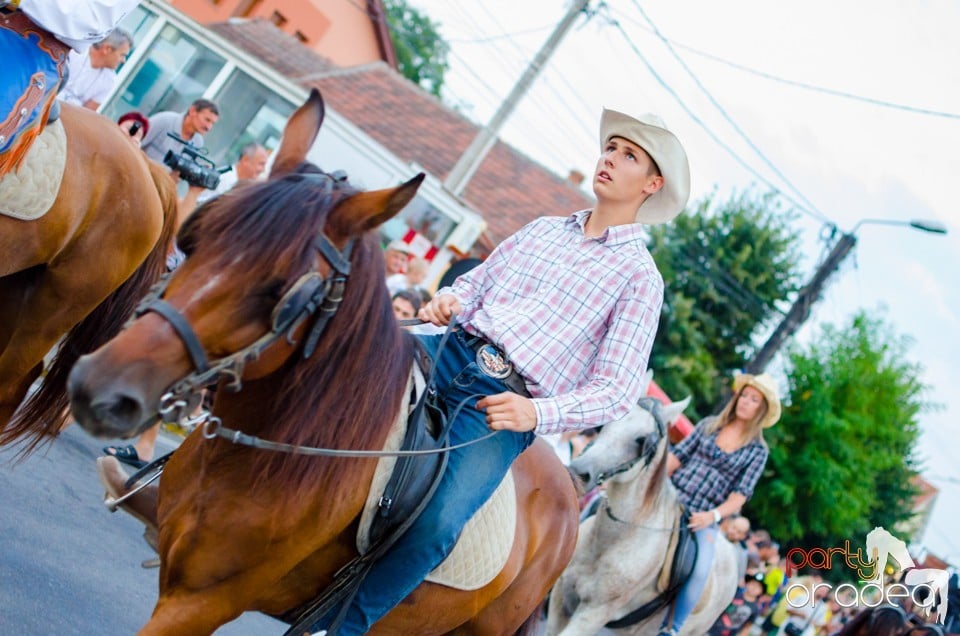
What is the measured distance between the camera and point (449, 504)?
3461 mm

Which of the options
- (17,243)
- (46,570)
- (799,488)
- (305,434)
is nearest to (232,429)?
(305,434)

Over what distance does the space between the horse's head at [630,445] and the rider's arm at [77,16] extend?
3.88 metres

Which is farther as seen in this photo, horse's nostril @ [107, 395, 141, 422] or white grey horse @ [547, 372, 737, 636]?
white grey horse @ [547, 372, 737, 636]

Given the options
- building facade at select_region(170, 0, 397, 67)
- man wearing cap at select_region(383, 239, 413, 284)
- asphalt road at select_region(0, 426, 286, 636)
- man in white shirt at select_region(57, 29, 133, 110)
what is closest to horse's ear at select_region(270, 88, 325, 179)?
asphalt road at select_region(0, 426, 286, 636)

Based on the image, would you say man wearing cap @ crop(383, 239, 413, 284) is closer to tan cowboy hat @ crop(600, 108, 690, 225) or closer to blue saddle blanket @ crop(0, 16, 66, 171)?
tan cowboy hat @ crop(600, 108, 690, 225)

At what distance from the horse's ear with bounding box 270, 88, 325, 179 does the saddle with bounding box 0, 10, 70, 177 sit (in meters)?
1.50

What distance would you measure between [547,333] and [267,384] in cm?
123

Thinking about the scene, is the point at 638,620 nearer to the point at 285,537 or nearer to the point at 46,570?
the point at 46,570

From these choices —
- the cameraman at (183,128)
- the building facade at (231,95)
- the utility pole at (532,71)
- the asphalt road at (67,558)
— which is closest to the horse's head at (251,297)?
the asphalt road at (67,558)

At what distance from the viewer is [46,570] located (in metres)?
4.77

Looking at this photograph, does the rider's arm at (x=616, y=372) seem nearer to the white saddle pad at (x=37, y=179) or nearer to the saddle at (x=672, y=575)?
the white saddle pad at (x=37, y=179)

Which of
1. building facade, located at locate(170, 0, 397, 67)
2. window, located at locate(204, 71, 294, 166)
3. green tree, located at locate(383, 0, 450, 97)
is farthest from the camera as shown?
green tree, located at locate(383, 0, 450, 97)

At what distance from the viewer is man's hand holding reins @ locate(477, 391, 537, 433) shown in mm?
3406

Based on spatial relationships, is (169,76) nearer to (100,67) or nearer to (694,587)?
(100,67)
